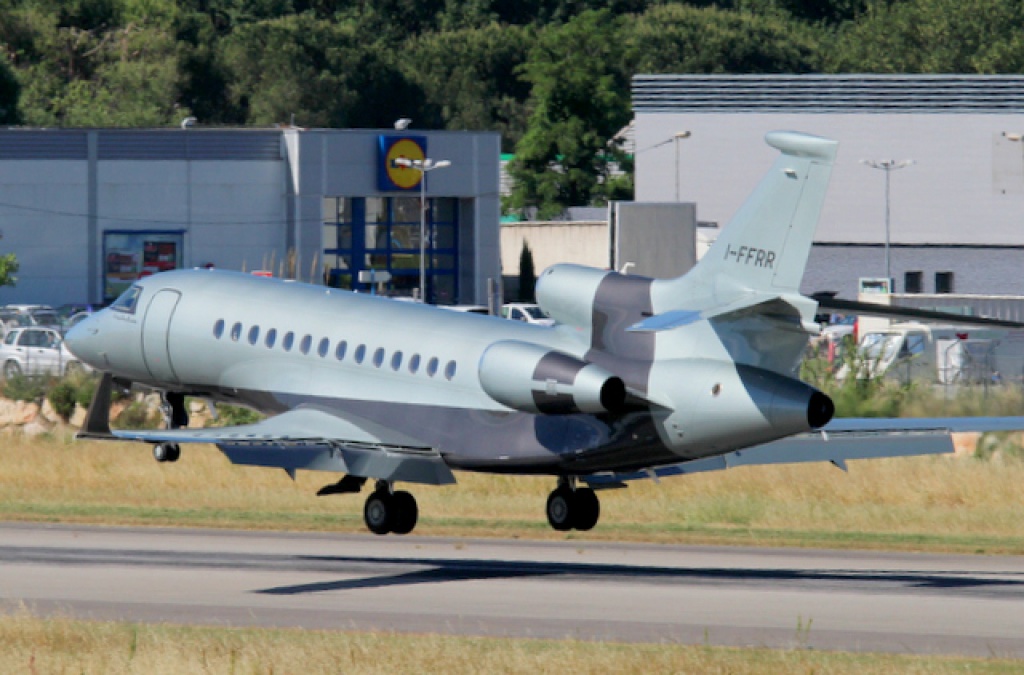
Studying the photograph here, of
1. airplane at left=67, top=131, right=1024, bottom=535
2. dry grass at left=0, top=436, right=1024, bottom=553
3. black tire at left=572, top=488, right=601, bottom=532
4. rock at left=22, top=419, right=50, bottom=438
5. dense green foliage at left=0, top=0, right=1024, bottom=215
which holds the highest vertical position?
dense green foliage at left=0, top=0, right=1024, bottom=215

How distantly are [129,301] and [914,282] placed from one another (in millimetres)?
80352

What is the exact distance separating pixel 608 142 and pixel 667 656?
13103 cm

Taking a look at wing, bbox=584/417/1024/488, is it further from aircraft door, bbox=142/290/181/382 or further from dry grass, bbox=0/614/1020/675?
dry grass, bbox=0/614/1020/675

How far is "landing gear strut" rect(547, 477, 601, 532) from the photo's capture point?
31875 millimetres

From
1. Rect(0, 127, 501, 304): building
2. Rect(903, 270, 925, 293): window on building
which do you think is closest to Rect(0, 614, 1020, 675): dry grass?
Rect(0, 127, 501, 304): building

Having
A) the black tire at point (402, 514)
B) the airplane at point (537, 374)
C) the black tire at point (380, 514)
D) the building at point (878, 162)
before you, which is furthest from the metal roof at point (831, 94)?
the black tire at point (380, 514)

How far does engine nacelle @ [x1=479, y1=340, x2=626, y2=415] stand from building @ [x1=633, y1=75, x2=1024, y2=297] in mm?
80373

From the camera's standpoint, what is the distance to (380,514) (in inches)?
1287

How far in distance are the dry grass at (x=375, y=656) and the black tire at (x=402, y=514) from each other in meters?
9.40

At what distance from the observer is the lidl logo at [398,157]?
3903 inches

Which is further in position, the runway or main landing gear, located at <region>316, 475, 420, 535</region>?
main landing gear, located at <region>316, 475, 420, 535</region>

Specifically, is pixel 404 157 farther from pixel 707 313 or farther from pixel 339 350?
pixel 707 313

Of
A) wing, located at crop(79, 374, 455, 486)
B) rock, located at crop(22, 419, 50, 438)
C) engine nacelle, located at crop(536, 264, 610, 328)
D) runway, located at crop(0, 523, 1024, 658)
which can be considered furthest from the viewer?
rock, located at crop(22, 419, 50, 438)

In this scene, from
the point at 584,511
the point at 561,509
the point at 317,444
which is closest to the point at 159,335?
the point at 317,444
